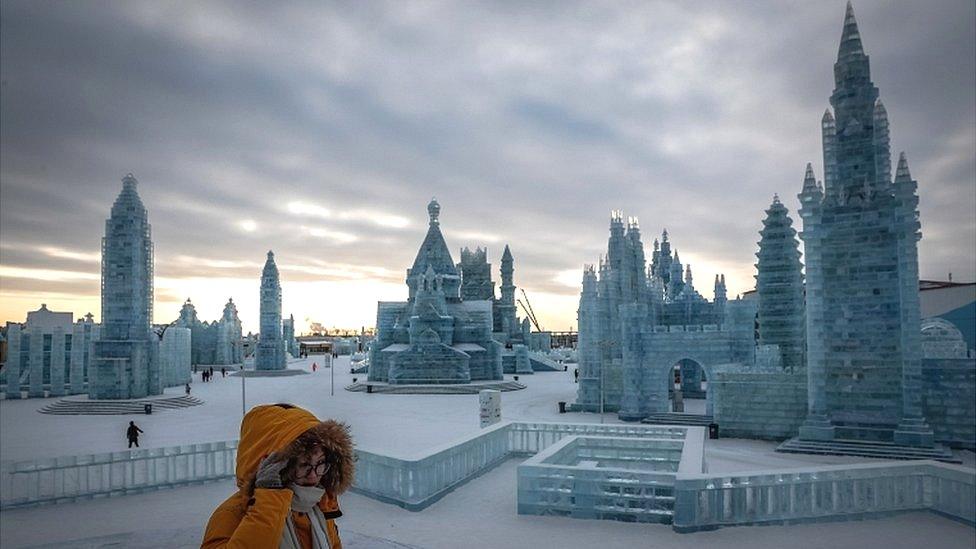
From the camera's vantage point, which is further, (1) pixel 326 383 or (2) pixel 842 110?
(1) pixel 326 383

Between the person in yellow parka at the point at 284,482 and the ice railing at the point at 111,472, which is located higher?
the person in yellow parka at the point at 284,482

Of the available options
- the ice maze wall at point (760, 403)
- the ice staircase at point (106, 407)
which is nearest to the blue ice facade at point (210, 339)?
the ice staircase at point (106, 407)

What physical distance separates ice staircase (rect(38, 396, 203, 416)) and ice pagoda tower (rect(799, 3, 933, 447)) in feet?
97.5

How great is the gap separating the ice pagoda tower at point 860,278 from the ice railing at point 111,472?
693 inches

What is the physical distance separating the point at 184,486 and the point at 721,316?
1212 inches

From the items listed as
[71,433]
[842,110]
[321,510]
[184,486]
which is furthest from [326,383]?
[321,510]

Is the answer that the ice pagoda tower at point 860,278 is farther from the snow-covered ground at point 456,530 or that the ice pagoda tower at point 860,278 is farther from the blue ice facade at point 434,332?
the blue ice facade at point 434,332

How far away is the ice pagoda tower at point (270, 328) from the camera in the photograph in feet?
209

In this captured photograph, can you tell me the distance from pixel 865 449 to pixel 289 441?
68.1ft

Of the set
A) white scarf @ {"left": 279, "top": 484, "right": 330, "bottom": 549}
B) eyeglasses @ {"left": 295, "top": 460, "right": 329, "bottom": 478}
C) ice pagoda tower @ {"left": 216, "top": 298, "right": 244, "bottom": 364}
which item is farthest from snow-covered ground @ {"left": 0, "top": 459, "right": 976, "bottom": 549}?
ice pagoda tower @ {"left": 216, "top": 298, "right": 244, "bottom": 364}

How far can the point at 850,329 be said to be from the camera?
2073 centimetres

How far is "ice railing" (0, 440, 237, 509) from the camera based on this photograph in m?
13.0

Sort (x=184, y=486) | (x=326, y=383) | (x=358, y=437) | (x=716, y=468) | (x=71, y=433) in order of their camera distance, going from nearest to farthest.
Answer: (x=184, y=486) → (x=716, y=468) → (x=358, y=437) → (x=71, y=433) → (x=326, y=383)

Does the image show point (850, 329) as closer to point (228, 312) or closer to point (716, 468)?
point (716, 468)
